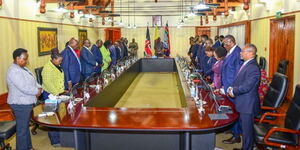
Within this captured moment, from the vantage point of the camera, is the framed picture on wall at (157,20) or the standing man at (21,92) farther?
the framed picture on wall at (157,20)

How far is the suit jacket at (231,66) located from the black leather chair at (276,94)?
1.78 ft

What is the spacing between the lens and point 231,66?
446 cm

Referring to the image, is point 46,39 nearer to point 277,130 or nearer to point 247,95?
point 247,95

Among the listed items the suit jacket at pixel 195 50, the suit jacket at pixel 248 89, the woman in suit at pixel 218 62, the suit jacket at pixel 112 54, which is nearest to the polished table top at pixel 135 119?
the suit jacket at pixel 248 89

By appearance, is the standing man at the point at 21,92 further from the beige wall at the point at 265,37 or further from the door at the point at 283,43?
the door at the point at 283,43

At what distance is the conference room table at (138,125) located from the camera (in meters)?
3.14

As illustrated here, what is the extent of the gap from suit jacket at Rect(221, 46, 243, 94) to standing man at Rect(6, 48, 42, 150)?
2601 millimetres

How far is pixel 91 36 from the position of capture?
16.5 metres

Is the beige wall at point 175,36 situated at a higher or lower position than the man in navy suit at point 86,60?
higher

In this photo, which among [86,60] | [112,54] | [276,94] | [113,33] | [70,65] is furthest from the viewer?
[113,33]

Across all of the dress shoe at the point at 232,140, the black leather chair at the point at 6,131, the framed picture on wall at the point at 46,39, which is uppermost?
the framed picture on wall at the point at 46,39

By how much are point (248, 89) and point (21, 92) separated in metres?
2.71

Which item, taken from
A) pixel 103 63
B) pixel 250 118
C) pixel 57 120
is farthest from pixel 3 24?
pixel 250 118

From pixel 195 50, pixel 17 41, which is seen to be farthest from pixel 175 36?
pixel 17 41
